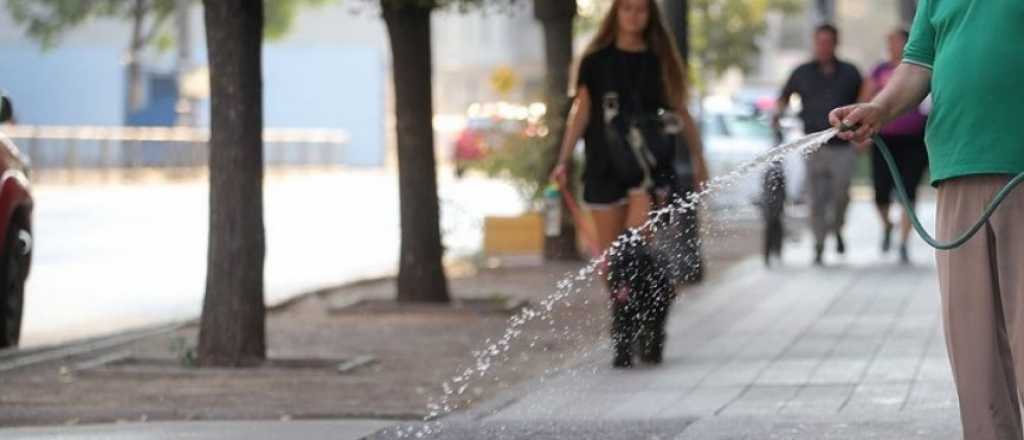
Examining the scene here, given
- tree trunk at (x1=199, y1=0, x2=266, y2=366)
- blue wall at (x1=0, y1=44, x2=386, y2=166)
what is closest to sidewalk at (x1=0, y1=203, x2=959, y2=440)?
tree trunk at (x1=199, y1=0, x2=266, y2=366)

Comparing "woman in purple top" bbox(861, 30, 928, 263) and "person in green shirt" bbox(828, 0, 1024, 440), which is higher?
"person in green shirt" bbox(828, 0, 1024, 440)

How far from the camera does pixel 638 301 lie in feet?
37.0

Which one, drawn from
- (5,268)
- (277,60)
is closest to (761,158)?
(5,268)

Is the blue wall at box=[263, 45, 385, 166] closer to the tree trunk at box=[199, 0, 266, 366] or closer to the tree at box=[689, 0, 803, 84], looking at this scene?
the tree at box=[689, 0, 803, 84]

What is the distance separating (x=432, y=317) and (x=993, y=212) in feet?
29.1

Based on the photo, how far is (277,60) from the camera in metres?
68.2

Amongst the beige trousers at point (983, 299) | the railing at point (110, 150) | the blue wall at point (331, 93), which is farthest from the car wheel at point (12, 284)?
the blue wall at point (331, 93)

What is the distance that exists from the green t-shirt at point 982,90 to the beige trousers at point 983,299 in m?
0.07

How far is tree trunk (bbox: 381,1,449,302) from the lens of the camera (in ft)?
51.1

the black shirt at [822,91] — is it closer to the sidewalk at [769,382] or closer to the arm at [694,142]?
the sidewalk at [769,382]

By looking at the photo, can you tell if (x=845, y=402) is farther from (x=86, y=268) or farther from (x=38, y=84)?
(x=38, y=84)

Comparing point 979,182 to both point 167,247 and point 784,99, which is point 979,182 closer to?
point 784,99

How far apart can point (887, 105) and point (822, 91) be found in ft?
39.4

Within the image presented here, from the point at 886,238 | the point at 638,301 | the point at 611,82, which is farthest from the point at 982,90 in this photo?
the point at 886,238
